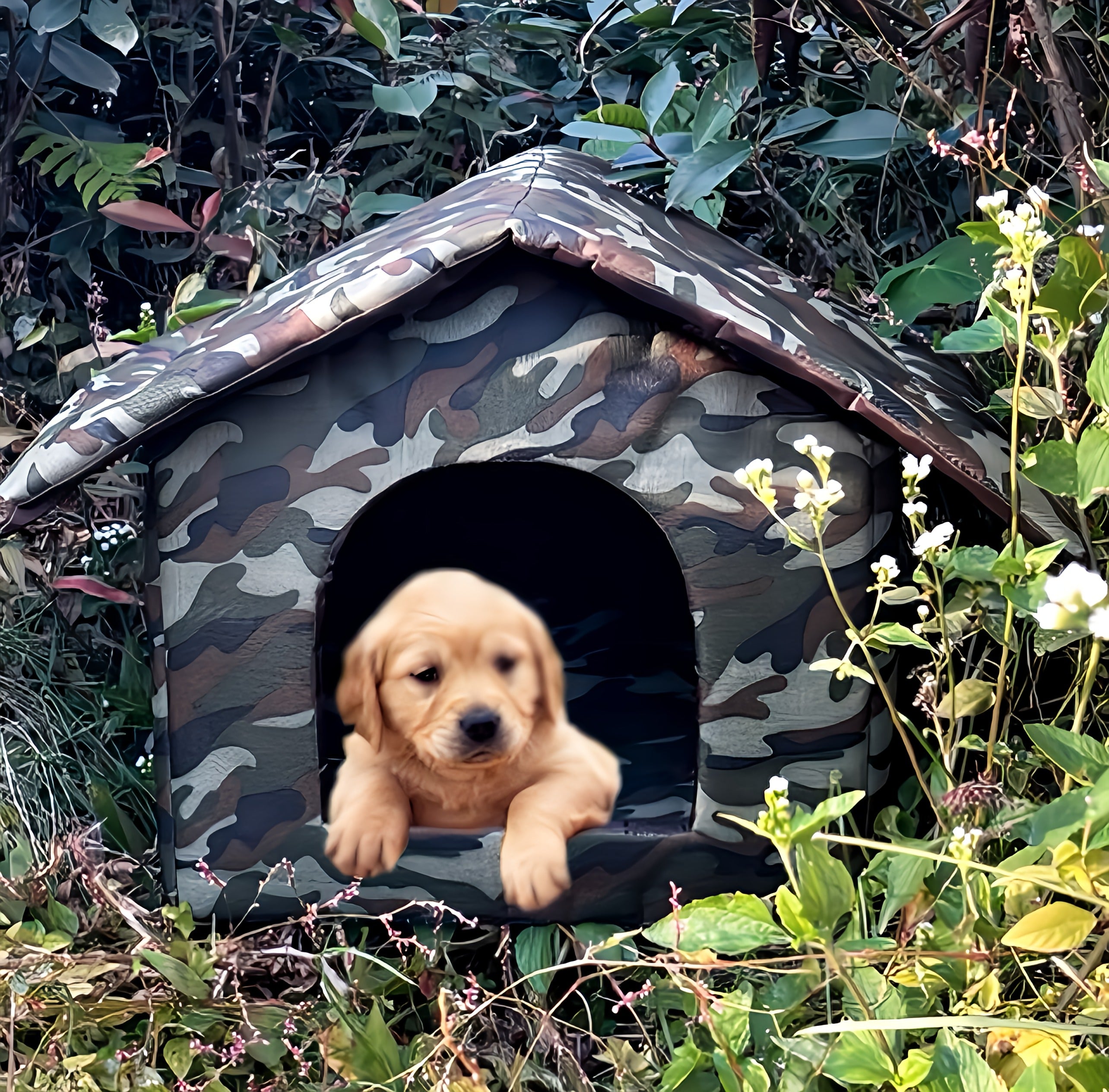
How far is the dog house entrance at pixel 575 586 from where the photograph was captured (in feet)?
3.52

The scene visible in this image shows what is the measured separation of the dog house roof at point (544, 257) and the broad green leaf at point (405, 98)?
0.49 m

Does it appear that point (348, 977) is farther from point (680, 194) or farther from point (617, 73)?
point (617, 73)

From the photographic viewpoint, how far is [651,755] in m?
1.14

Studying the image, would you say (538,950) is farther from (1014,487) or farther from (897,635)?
(1014,487)

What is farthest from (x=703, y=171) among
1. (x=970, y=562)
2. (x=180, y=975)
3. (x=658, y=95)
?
(x=180, y=975)

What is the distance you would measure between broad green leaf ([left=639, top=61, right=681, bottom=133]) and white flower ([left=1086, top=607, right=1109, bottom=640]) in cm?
89

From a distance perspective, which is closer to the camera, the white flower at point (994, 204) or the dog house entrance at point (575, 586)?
the white flower at point (994, 204)

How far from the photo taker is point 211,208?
5.19 ft

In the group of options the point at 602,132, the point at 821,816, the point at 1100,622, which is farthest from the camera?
the point at 602,132

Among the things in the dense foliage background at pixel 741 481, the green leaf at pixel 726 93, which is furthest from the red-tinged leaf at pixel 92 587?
the green leaf at pixel 726 93

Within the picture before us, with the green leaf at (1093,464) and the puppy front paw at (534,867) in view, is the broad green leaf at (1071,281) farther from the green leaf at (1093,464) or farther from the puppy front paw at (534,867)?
the puppy front paw at (534,867)

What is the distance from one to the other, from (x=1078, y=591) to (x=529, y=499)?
616 mm

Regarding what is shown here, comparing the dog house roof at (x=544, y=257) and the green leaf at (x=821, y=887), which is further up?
the dog house roof at (x=544, y=257)

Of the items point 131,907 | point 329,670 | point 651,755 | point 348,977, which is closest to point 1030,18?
point 651,755
